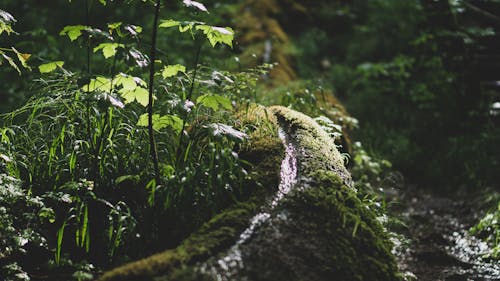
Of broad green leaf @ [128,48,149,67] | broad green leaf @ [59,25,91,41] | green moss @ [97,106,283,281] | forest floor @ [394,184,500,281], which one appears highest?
broad green leaf @ [59,25,91,41]

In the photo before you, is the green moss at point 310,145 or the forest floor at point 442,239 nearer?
the green moss at point 310,145

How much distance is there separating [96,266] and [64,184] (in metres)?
0.62

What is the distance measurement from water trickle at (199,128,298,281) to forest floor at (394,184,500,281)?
3.86 feet

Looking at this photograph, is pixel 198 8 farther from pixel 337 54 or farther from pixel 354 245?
pixel 337 54

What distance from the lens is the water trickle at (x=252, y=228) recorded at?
2254mm

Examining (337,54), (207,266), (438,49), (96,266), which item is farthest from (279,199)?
(337,54)

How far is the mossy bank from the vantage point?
2.30 meters

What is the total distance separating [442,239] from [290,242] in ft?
8.64

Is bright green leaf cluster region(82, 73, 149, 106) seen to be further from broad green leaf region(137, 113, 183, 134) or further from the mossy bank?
the mossy bank

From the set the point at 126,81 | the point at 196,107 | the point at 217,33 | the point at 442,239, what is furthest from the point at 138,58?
the point at 442,239

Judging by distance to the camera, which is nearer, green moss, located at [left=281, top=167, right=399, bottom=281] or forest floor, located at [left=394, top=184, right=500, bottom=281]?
green moss, located at [left=281, top=167, right=399, bottom=281]

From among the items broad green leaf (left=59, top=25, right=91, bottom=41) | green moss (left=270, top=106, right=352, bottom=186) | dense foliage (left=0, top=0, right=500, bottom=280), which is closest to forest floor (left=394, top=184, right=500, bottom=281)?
dense foliage (left=0, top=0, right=500, bottom=280)

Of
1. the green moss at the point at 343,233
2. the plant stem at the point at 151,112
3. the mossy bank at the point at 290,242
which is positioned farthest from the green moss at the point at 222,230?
the plant stem at the point at 151,112

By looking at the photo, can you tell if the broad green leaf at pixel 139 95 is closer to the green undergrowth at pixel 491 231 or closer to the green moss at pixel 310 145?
the green moss at pixel 310 145
